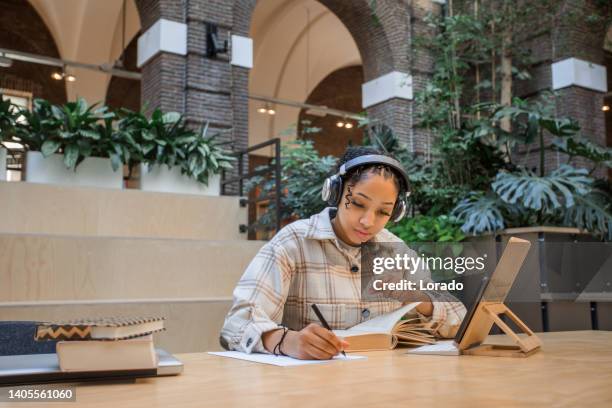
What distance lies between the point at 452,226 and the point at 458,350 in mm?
5193

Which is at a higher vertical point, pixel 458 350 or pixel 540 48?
pixel 540 48

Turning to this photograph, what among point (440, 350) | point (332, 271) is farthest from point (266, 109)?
point (440, 350)

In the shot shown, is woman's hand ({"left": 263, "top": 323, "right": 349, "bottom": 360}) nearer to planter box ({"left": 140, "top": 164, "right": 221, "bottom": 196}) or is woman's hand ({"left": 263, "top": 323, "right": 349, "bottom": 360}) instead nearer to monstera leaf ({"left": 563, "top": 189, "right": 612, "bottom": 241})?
planter box ({"left": 140, "top": 164, "right": 221, "bottom": 196})

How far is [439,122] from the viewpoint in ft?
29.5

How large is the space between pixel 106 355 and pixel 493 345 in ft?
3.37

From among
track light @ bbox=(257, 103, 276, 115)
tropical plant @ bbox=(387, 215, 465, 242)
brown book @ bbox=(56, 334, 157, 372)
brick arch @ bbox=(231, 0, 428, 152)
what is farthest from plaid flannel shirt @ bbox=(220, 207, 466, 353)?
track light @ bbox=(257, 103, 276, 115)

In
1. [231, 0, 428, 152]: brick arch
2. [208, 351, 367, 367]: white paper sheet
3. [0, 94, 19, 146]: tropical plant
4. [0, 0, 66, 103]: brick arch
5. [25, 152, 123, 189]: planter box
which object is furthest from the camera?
[0, 0, 66, 103]: brick arch

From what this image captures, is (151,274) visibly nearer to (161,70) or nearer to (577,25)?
(161,70)

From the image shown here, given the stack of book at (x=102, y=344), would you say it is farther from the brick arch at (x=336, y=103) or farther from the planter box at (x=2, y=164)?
the brick arch at (x=336, y=103)

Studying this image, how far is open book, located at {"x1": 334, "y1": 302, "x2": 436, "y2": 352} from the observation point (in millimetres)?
1710

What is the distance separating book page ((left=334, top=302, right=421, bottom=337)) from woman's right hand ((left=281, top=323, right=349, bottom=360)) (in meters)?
0.23

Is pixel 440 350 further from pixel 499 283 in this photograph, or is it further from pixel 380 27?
pixel 380 27

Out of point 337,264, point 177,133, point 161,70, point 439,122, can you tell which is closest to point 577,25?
point 439,122

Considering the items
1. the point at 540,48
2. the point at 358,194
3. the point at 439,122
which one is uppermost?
the point at 540,48
